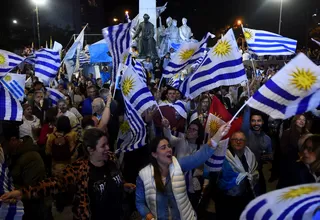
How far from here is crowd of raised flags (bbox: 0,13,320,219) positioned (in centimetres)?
A: 308

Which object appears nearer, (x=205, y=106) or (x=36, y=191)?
(x=36, y=191)

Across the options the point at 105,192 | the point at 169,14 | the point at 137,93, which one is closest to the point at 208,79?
the point at 137,93

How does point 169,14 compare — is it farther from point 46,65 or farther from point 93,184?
point 93,184

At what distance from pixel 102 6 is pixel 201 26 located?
1444 centimetres

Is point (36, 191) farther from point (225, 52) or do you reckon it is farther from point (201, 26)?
point (201, 26)

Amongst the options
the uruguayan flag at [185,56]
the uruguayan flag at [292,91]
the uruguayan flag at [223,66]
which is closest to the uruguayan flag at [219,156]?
the uruguayan flag at [292,91]

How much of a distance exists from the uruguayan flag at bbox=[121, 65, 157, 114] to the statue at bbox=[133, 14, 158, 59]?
1128cm

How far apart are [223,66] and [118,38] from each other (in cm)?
198

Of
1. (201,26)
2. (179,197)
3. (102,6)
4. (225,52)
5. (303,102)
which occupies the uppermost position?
(102,6)

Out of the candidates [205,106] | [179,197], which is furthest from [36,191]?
[205,106]

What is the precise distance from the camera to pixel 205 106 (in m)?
6.80

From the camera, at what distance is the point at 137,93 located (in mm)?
4977

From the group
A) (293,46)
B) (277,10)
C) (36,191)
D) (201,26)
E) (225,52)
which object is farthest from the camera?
(201,26)

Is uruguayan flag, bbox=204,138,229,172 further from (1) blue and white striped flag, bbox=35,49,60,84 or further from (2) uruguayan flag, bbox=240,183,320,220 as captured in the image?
(1) blue and white striped flag, bbox=35,49,60,84
